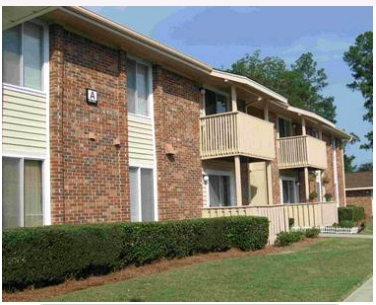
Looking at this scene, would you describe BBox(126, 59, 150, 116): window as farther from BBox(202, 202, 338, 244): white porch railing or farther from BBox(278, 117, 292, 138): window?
BBox(278, 117, 292, 138): window

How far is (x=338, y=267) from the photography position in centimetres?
1220

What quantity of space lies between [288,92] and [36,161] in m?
50.9

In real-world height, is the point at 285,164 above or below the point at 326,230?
above

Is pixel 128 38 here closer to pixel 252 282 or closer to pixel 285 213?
pixel 252 282

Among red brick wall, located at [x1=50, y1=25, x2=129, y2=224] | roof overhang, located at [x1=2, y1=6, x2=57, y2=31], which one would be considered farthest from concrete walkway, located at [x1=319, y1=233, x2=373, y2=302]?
red brick wall, located at [x1=50, y1=25, x2=129, y2=224]

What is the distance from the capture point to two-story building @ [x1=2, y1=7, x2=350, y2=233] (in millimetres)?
11695

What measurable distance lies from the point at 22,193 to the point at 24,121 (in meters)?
1.51

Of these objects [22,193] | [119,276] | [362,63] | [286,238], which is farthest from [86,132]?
[362,63]

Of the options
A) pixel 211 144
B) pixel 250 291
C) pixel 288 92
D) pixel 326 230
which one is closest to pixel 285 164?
pixel 326 230

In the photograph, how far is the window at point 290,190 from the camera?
26719 mm

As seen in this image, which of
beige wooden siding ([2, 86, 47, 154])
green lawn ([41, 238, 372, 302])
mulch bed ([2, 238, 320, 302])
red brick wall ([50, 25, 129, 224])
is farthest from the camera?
red brick wall ([50, 25, 129, 224])

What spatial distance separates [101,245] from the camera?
1101 cm

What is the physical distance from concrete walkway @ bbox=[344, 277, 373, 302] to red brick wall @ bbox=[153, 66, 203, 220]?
7.28 meters
